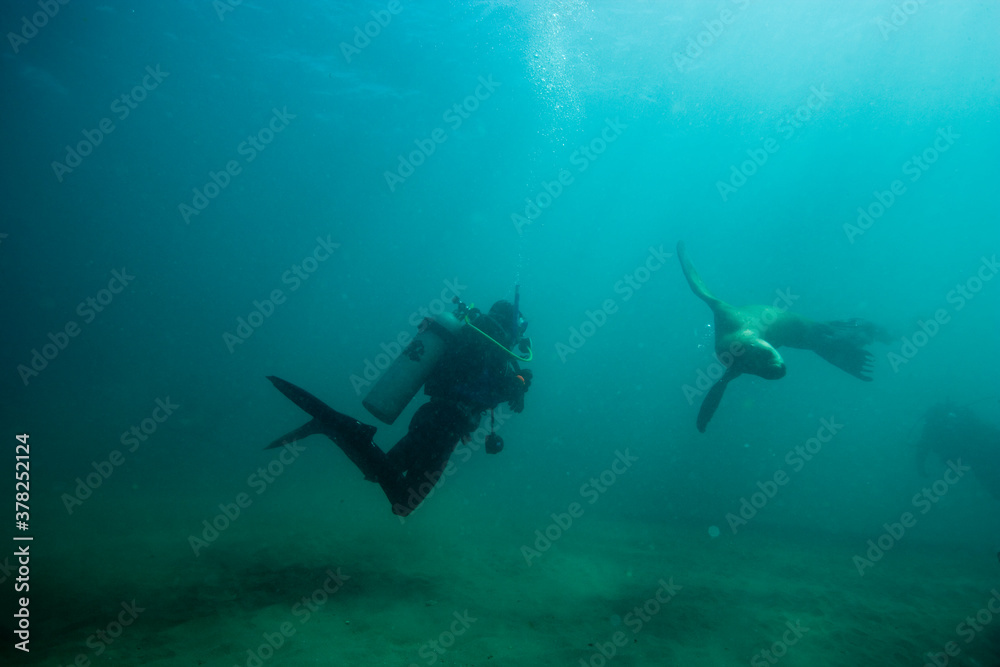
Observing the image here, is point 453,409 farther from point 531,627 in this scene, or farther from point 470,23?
point 470,23

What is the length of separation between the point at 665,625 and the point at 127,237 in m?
74.7
